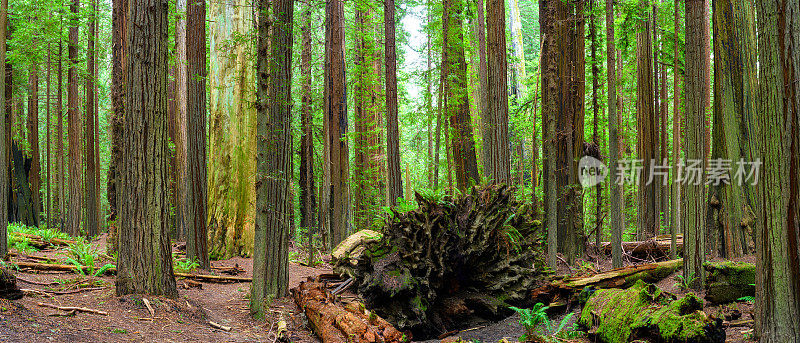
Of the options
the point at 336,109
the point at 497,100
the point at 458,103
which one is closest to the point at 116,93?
the point at 336,109

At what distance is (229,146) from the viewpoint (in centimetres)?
1138

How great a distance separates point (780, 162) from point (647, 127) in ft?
32.7

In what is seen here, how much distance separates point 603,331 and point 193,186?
24.1 feet

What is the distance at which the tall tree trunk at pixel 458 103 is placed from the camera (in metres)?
11.7

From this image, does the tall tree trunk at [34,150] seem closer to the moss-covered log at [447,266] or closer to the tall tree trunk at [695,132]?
the moss-covered log at [447,266]

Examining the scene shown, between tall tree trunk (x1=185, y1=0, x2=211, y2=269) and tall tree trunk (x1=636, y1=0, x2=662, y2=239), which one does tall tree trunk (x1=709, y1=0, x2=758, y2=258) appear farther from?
tall tree trunk (x1=185, y1=0, x2=211, y2=269)

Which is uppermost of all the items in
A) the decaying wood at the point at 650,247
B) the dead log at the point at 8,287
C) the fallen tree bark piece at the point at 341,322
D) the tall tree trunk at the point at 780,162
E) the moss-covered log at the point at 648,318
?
the tall tree trunk at the point at 780,162

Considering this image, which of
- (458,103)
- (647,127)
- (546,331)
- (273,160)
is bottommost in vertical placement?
(546,331)

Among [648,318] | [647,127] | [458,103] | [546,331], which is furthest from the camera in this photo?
[647,127]

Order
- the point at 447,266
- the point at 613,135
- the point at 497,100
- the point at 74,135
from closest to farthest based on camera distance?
1. the point at 447,266
2. the point at 613,135
3. the point at 497,100
4. the point at 74,135

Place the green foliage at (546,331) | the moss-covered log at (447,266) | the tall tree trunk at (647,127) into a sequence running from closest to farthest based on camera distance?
the green foliage at (546,331), the moss-covered log at (447,266), the tall tree trunk at (647,127)

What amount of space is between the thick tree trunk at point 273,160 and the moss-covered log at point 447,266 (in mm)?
1257

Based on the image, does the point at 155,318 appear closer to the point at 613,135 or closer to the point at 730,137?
the point at 613,135

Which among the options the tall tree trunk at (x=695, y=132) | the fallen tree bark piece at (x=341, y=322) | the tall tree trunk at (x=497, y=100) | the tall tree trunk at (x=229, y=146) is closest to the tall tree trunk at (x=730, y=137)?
the tall tree trunk at (x=695, y=132)
